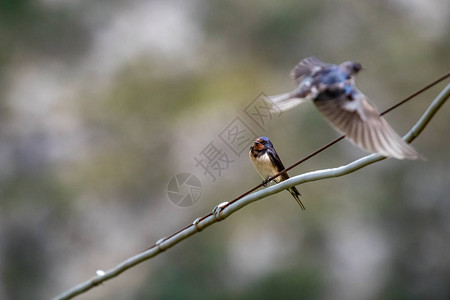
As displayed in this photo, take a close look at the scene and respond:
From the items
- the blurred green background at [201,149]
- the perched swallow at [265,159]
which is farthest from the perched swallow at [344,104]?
the blurred green background at [201,149]

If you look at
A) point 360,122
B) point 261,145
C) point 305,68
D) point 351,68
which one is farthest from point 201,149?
point 360,122

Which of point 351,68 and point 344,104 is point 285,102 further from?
point 351,68

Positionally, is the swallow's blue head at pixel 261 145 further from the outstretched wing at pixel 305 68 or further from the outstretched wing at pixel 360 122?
the outstretched wing at pixel 360 122

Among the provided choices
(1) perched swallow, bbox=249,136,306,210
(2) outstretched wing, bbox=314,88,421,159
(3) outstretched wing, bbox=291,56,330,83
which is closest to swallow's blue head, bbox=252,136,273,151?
(1) perched swallow, bbox=249,136,306,210

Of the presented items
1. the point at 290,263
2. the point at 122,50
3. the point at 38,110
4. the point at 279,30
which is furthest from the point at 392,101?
the point at 38,110

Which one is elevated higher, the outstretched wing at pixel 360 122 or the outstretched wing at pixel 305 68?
the outstretched wing at pixel 305 68

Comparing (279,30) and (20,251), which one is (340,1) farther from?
(20,251)
